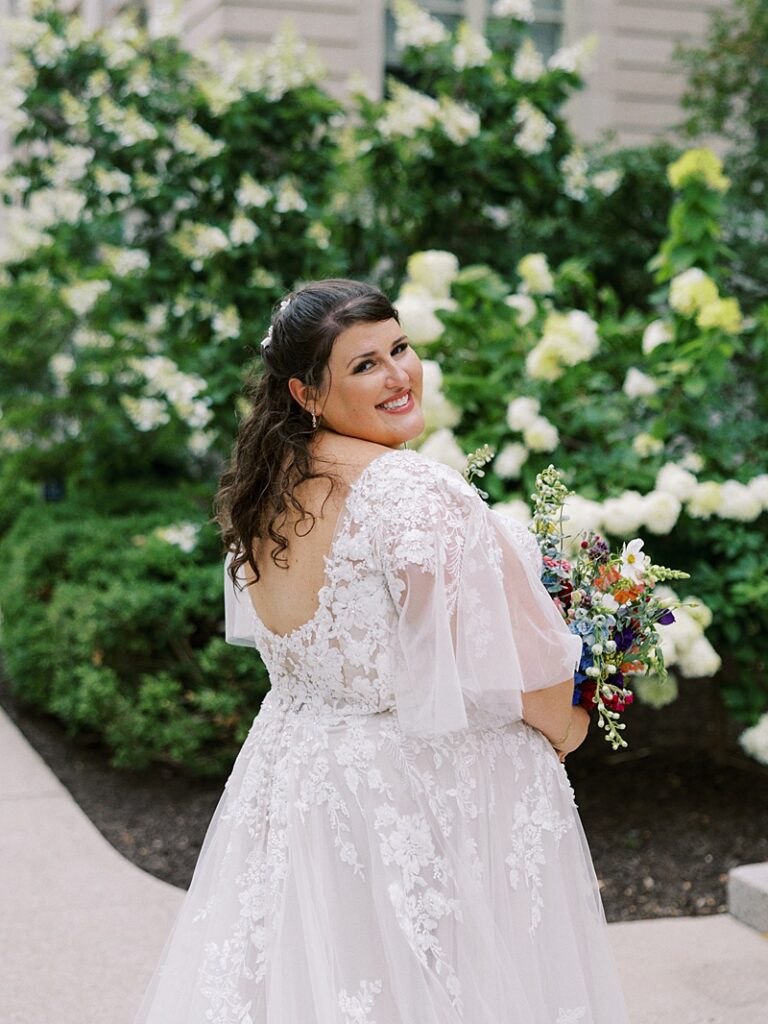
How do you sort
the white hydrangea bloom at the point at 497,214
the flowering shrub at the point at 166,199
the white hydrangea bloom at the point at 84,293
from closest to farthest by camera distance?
the flowering shrub at the point at 166,199 < the white hydrangea bloom at the point at 84,293 < the white hydrangea bloom at the point at 497,214

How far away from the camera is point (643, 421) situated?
5562 millimetres

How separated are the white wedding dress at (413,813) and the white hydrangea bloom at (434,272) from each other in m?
3.54

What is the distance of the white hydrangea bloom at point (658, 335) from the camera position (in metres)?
5.21

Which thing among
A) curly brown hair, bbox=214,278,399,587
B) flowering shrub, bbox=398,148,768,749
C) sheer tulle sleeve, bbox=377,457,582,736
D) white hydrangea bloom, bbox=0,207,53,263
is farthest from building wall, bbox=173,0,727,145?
sheer tulle sleeve, bbox=377,457,582,736

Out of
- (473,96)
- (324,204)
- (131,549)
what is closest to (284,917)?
(131,549)

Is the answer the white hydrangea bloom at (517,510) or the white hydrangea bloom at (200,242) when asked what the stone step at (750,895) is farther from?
the white hydrangea bloom at (200,242)

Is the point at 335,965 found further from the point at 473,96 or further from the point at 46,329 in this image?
the point at 46,329

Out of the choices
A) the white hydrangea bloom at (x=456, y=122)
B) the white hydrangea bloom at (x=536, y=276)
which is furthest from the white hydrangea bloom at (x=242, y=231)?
the white hydrangea bloom at (x=536, y=276)

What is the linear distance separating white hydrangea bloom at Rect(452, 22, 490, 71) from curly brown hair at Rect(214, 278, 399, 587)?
16.2ft

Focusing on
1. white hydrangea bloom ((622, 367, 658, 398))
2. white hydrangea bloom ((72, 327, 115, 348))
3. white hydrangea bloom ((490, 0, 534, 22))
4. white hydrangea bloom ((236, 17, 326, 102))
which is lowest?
white hydrangea bloom ((72, 327, 115, 348))

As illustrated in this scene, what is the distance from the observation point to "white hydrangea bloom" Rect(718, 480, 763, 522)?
479 cm

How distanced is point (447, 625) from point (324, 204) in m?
5.16

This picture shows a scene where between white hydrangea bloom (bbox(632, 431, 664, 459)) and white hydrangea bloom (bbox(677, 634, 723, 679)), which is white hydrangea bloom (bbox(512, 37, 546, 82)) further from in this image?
white hydrangea bloom (bbox(677, 634, 723, 679))

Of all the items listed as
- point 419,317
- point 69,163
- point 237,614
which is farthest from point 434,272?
point 237,614
